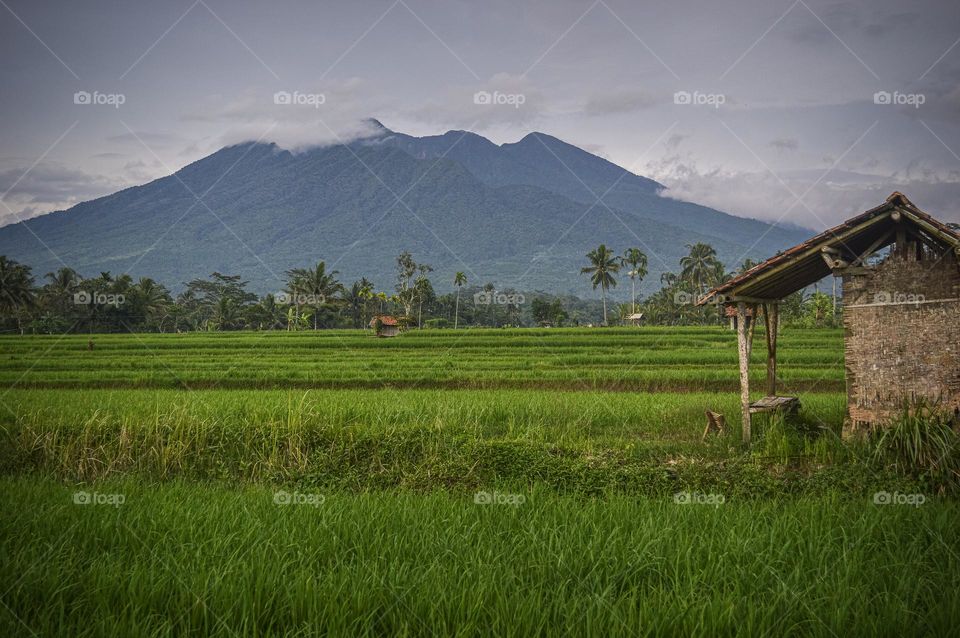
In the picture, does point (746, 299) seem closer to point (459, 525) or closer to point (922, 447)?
point (922, 447)

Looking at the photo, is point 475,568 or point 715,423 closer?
point 475,568

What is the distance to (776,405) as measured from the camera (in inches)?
380

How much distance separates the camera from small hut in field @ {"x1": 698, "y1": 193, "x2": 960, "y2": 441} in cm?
796

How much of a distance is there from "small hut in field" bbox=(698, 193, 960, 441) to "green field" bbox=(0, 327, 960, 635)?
1.07 meters

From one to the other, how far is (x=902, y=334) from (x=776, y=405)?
2212mm

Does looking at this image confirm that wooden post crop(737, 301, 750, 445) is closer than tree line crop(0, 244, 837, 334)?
Yes

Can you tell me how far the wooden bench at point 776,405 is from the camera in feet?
31.7

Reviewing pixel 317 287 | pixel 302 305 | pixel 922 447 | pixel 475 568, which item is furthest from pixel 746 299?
pixel 302 305

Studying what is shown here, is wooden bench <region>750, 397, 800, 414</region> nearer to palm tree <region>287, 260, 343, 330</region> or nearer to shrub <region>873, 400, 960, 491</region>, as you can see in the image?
shrub <region>873, 400, 960, 491</region>

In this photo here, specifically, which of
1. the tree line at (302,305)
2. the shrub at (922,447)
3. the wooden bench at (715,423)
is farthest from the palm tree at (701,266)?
the shrub at (922,447)

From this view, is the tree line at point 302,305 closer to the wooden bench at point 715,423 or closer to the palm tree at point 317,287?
the palm tree at point 317,287

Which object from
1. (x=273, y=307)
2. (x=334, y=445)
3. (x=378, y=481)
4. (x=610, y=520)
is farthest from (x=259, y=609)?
(x=273, y=307)

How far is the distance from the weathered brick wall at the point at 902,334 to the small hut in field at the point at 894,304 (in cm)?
1

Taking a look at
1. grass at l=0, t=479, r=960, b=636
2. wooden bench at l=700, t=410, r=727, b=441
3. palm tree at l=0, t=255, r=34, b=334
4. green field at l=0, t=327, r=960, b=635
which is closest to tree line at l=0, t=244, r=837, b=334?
palm tree at l=0, t=255, r=34, b=334
